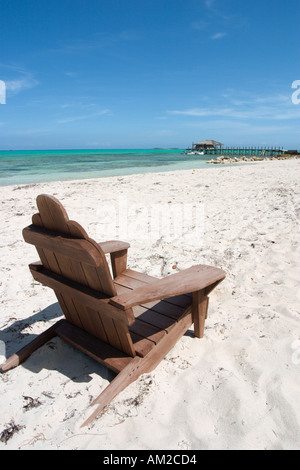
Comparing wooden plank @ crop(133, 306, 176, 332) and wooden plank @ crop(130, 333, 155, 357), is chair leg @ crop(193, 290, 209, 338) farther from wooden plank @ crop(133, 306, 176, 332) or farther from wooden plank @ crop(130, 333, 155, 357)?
wooden plank @ crop(130, 333, 155, 357)

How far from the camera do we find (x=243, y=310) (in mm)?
2500

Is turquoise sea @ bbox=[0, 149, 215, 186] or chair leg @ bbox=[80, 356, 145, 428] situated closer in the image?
chair leg @ bbox=[80, 356, 145, 428]

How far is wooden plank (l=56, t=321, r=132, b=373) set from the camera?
72.1 inches

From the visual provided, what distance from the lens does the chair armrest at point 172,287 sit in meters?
1.57

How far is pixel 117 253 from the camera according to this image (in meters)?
2.68

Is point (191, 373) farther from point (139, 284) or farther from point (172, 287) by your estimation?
point (139, 284)

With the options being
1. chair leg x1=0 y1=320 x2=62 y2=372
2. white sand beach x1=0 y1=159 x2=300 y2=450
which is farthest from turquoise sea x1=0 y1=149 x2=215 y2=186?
chair leg x1=0 y1=320 x2=62 y2=372

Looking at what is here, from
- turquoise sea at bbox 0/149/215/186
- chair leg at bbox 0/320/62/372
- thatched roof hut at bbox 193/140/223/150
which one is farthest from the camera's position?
thatched roof hut at bbox 193/140/223/150

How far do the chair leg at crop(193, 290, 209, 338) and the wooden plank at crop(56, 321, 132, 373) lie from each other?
24.9 inches

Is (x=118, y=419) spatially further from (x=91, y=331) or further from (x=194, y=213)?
(x=194, y=213)

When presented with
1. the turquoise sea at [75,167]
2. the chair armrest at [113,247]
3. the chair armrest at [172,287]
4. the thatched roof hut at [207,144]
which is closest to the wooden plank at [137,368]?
the chair armrest at [172,287]

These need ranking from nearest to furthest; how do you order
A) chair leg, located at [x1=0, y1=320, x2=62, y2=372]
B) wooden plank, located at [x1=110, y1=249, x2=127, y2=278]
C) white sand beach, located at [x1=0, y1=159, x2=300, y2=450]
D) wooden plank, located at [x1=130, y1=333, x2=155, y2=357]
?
white sand beach, located at [x1=0, y1=159, x2=300, y2=450], wooden plank, located at [x1=130, y1=333, x2=155, y2=357], chair leg, located at [x1=0, y1=320, x2=62, y2=372], wooden plank, located at [x1=110, y1=249, x2=127, y2=278]

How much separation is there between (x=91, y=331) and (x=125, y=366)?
47 cm

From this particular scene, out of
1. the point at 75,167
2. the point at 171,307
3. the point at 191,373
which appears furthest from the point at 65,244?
the point at 75,167
